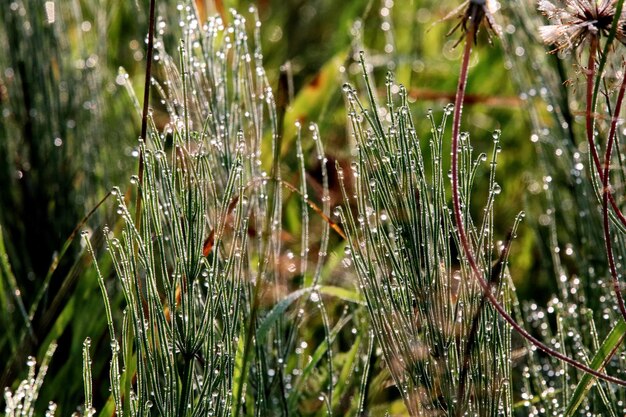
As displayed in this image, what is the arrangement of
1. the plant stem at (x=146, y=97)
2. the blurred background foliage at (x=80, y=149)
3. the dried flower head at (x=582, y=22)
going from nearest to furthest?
1. the dried flower head at (x=582, y=22)
2. the plant stem at (x=146, y=97)
3. the blurred background foliage at (x=80, y=149)

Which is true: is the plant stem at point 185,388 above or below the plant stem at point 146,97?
below

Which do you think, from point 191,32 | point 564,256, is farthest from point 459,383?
point 564,256

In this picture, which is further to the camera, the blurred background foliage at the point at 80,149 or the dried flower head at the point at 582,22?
the blurred background foliage at the point at 80,149

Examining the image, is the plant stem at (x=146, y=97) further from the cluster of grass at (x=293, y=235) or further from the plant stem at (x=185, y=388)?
the plant stem at (x=185, y=388)

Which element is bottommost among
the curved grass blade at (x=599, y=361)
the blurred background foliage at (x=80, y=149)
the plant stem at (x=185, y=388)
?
the curved grass blade at (x=599, y=361)

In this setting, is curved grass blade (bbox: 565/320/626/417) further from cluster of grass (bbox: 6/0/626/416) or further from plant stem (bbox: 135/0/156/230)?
plant stem (bbox: 135/0/156/230)

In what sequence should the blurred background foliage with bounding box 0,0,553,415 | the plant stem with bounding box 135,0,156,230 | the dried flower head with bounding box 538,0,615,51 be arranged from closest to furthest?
the dried flower head with bounding box 538,0,615,51
the plant stem with bounding box 135,0,156,230
the blurred background foliage with bounding box 0,0,553,415

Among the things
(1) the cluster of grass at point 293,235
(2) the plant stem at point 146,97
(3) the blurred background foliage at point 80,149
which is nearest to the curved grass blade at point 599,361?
(1) the cluster of grass at point 293,235

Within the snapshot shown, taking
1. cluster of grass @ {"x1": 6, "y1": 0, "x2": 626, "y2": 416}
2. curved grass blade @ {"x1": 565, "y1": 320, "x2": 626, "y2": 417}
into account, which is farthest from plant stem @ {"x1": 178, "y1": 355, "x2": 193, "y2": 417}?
curved grass blade @ {"x1": 565, "y1": 320, "x2": 626, "y2": 417}
